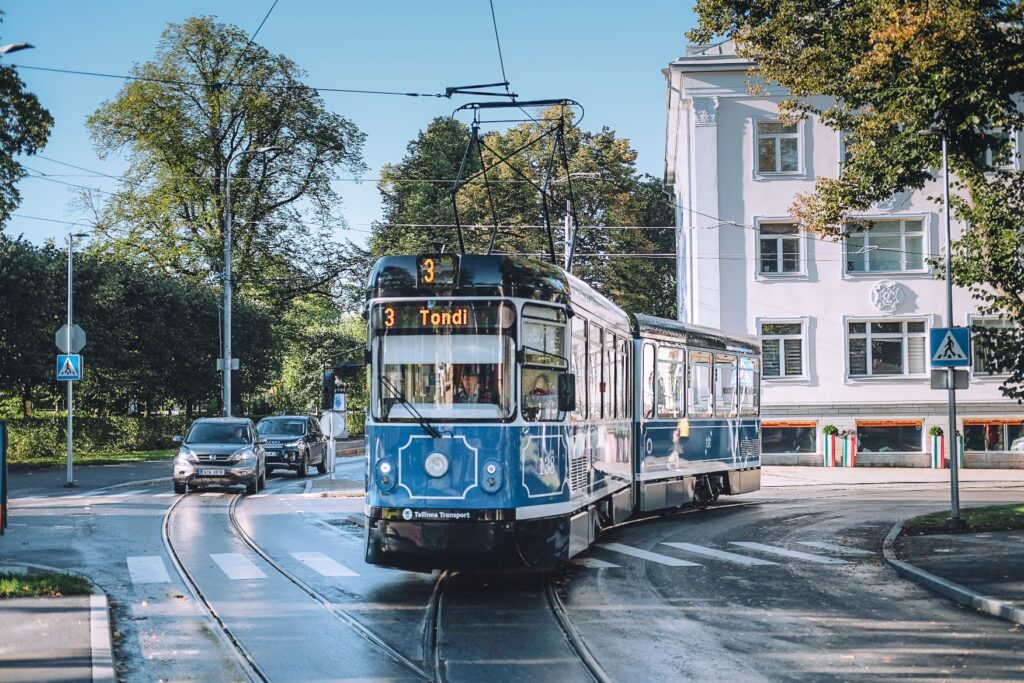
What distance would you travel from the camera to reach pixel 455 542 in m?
12.0

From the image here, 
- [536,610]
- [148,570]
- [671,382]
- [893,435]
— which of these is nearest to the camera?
[536,610]

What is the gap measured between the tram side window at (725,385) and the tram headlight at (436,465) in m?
11.0

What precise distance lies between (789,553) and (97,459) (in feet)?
94.8

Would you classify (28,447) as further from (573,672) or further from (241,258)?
(573,672)

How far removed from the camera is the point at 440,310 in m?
12.2

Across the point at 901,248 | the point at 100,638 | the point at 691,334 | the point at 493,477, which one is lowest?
the point at 100,638

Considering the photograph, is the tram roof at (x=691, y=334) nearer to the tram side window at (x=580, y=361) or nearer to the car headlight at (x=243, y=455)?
the tram side window at (x=580, y=361)

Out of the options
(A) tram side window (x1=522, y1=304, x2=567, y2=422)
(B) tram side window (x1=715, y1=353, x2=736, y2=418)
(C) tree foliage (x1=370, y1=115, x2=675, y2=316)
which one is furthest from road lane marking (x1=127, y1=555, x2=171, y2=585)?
(C) tree foliage (x1=370, y1=115, x2=675, y2=316)

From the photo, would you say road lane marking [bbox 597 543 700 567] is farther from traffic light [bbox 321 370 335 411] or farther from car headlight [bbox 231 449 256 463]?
car headlight [bbox 231 449 256 463]

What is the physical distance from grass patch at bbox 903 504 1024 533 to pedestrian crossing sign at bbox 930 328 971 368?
2436mm

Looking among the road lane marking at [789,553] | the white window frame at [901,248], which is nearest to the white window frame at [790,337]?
the white window frame at [901,248]

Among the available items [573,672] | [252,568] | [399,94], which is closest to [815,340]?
[399,94]

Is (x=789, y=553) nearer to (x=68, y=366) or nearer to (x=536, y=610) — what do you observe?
(x=536, y=610)

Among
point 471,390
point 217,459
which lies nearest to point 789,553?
point 471,390
